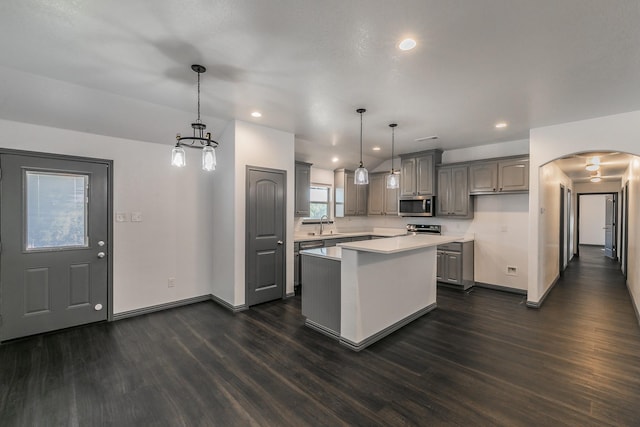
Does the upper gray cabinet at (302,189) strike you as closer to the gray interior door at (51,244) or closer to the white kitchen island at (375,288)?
the white kitchen island at (375,288)

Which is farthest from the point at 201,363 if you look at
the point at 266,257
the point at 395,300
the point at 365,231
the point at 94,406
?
the point at 365,231

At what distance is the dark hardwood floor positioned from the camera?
1.98 m

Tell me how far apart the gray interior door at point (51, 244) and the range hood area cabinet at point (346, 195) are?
14.1ft

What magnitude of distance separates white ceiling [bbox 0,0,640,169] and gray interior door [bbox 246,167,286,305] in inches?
36.6

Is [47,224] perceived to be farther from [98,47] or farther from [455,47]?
[455,47]

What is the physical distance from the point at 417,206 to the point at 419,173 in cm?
68

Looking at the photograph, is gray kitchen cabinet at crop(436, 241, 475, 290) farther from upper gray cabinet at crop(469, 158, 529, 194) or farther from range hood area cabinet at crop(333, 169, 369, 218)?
range hood area cabinet at crop(333, 169, 369, 218)

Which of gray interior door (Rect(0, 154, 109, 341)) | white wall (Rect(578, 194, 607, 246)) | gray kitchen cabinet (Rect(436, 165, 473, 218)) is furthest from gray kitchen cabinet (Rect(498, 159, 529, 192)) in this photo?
white wall (Rect(578, 194, 607, 246))

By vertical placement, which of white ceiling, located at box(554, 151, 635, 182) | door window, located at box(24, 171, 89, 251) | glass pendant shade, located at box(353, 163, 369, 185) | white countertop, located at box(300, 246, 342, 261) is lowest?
white countertop, located at box(300, 246, 342, 261)

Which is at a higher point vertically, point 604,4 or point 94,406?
point 604,4

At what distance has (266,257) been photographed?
4277mm

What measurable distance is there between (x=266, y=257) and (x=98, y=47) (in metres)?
3.02

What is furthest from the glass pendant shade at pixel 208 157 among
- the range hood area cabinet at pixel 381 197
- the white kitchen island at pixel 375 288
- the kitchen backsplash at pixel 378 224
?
the range hood area cabinet at pixel 381 197

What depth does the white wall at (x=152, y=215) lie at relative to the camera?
356cm
